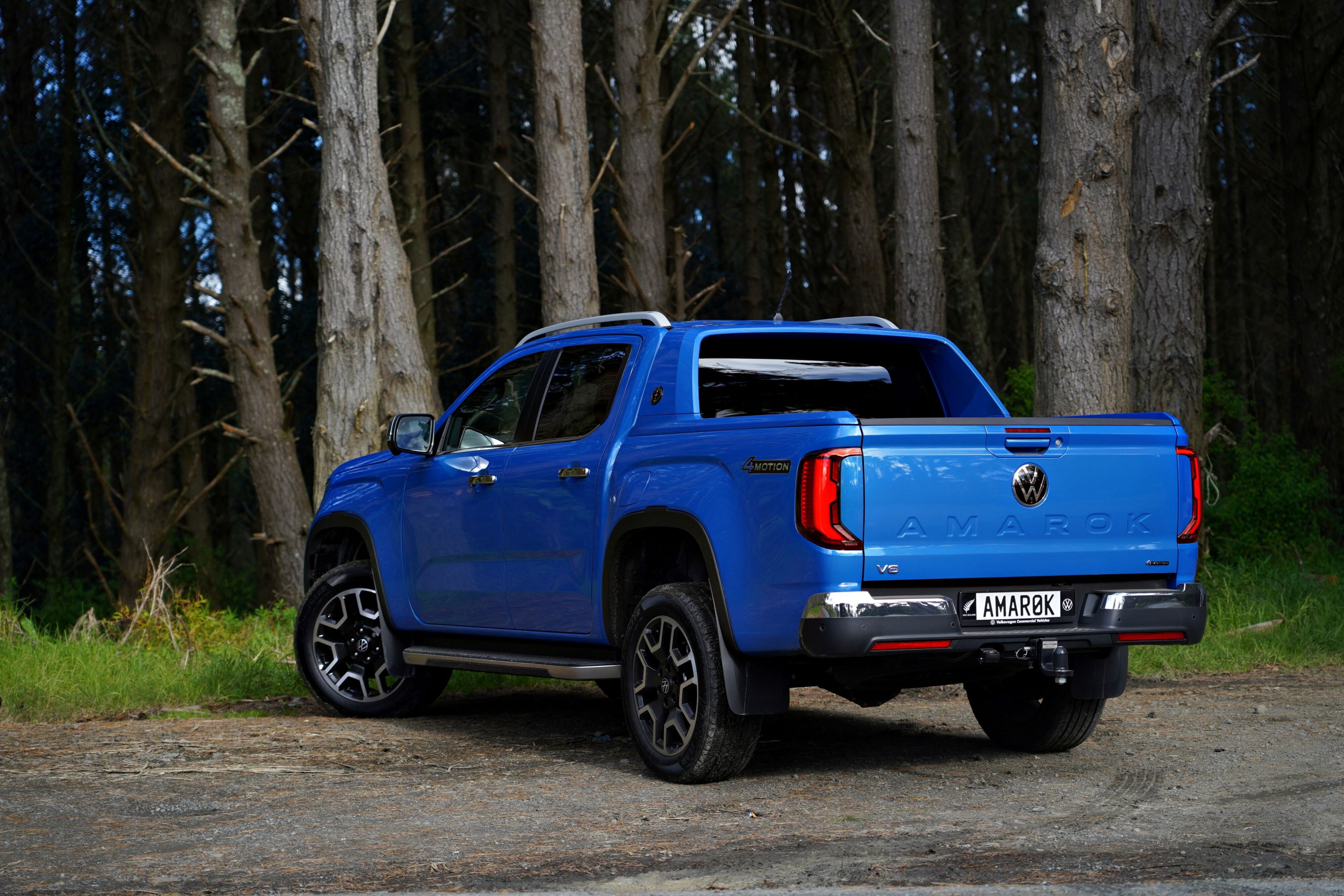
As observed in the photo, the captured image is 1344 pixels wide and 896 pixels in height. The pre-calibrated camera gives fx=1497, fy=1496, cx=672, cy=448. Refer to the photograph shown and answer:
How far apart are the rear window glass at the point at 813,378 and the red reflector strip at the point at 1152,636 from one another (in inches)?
64.6

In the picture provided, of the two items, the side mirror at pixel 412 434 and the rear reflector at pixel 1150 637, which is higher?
the side mirror at pixel 412 434

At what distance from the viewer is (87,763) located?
23.8 feet

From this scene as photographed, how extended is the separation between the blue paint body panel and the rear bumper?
9 cm

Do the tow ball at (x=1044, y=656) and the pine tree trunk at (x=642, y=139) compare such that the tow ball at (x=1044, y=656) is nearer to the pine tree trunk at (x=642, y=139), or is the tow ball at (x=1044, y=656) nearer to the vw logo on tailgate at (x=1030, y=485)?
the vw logo on tailgate at (x=1030, y=485)

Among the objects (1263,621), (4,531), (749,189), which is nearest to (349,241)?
(1263,621)

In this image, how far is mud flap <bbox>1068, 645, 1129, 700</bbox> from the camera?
6.76 meters

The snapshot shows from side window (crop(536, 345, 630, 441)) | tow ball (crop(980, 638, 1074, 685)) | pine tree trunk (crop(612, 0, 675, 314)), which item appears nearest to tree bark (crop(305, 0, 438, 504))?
pine tree trunk (crop(612, 0, 675, 314))

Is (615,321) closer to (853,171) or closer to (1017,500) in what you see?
(1017,500)

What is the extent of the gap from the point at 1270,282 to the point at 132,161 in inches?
1281

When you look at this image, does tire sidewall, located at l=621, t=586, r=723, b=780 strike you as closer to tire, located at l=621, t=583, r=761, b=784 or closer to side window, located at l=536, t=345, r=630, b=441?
tire, located at l=621, t=583, r=761, b=784

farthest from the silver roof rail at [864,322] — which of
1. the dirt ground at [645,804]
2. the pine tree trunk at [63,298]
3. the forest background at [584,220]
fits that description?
the pine tree trunk at [63,298]

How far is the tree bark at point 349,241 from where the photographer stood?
11633 millimetres

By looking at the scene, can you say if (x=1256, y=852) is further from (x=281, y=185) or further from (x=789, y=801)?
(x=281, y=185)

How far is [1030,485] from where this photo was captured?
6098mm
